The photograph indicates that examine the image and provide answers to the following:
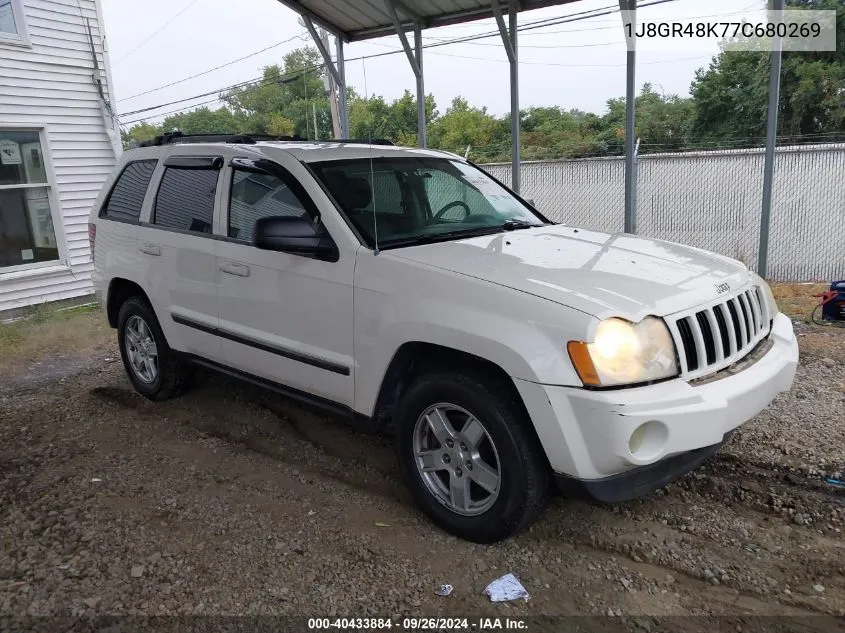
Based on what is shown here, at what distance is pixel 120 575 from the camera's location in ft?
9.80

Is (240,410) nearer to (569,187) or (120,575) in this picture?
(120,575)

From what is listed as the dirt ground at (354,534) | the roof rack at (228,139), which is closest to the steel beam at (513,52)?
the roof rack at (228,139)

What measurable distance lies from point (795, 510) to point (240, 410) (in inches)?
146

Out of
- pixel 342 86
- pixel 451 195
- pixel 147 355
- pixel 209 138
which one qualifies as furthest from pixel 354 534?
pixel 342 86

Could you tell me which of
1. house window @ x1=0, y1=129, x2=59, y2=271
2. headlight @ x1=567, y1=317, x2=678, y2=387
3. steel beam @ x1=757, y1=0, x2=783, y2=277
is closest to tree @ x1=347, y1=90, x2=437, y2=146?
headlight @ x1=567, y1=317, x2=678, y2=387

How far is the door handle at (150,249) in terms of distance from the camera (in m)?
4.73

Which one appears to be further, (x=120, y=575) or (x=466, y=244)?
(x=466, y=244)

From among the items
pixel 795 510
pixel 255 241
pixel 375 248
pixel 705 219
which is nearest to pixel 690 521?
pixel 795 510

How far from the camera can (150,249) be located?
4.80 metres

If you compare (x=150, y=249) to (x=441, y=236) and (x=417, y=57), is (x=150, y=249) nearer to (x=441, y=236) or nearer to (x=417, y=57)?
(x=441, y=236)

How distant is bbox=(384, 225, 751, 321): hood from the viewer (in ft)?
9.27

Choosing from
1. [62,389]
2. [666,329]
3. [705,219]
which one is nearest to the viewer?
[666,329]

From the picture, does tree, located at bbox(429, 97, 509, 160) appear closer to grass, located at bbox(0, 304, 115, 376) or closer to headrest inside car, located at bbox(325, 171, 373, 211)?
grass, located at bbox(0, 304, 115, 376)

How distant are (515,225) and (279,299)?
1527mm
